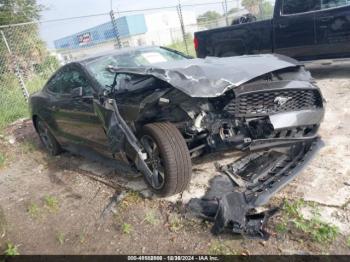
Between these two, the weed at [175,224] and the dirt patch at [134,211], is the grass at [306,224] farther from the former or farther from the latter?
the weed at [175,224]

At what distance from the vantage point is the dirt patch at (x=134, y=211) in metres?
3.01

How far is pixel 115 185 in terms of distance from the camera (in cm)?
455

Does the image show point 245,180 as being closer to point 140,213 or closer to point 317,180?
point 317,180

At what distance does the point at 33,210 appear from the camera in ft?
14.5

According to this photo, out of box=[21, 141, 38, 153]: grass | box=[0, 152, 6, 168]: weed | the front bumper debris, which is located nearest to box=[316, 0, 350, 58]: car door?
the front bumper debris

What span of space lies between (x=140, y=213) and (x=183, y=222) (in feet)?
1.79

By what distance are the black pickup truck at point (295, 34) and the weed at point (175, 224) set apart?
15.4 feet

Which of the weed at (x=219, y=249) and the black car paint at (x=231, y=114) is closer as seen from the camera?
the weed at (x=219, y=249)

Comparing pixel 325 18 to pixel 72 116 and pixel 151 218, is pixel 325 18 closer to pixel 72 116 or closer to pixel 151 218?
pixel 72 116

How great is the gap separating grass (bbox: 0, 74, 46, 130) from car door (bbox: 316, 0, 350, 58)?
7128mm

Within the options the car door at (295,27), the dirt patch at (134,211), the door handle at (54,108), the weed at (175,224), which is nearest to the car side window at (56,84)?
the door handle at (54,108)

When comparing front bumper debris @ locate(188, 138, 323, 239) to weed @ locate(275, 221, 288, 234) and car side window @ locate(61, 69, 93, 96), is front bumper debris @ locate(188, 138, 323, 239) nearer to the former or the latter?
weed @ locate(275, 221, 288, 234)

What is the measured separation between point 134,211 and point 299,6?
201 inches

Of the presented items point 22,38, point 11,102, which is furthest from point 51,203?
point 22,38
